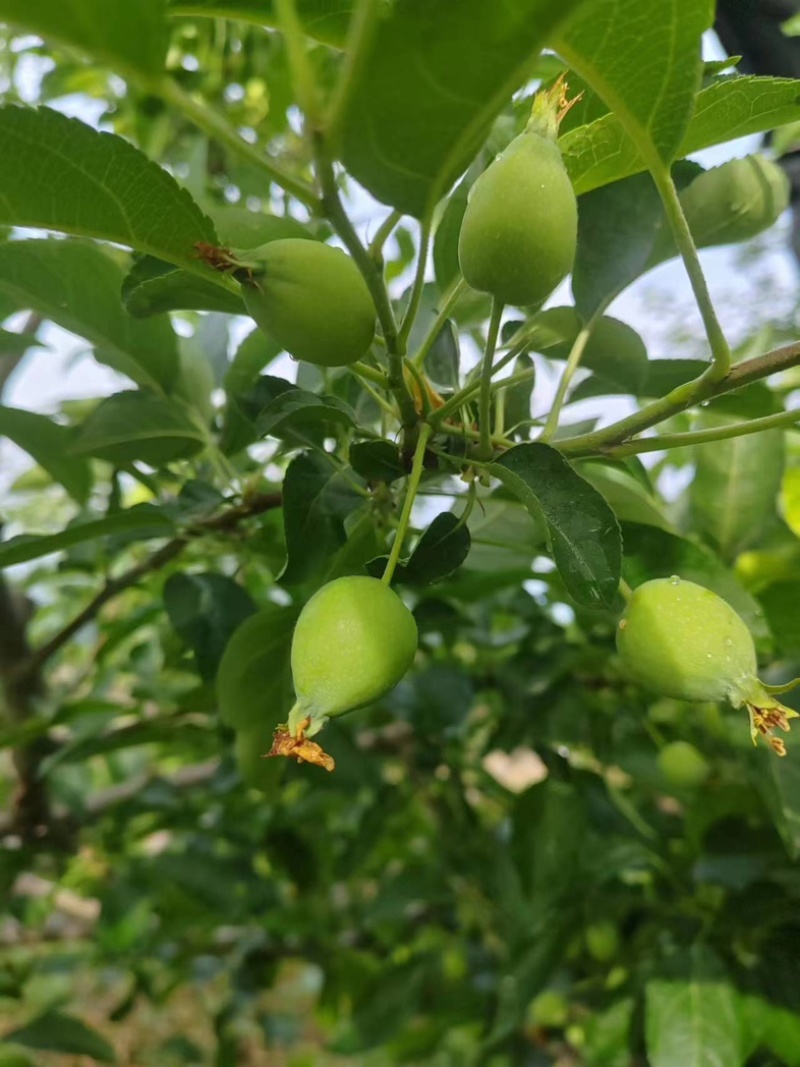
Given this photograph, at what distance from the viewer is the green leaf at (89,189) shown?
1.05ft

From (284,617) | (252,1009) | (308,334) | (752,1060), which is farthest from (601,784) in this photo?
(252,1009)

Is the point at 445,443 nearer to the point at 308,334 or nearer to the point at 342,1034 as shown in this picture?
the point at 308,334

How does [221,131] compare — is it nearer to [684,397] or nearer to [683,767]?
[684,397]

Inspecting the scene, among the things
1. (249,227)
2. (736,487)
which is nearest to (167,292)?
(249,227)

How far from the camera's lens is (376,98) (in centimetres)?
27

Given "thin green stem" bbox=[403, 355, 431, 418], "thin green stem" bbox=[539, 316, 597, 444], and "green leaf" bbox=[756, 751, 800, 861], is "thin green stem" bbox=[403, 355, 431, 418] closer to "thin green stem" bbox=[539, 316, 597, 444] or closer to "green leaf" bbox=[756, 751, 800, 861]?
"thin green stem" bbox=[539, 316, 597, 444]

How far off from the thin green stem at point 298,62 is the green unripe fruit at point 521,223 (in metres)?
0.08

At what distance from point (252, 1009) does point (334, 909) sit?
0.34 m

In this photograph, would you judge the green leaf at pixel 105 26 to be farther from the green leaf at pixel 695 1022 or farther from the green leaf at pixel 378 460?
the green leaf at pixel 695 1022

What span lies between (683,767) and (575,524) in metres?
0.44

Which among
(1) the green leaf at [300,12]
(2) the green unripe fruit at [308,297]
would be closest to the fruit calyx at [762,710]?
(2) the green unripe fruit at [308,297]

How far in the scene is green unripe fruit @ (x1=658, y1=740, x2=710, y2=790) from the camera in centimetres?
71

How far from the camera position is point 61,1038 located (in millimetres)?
907

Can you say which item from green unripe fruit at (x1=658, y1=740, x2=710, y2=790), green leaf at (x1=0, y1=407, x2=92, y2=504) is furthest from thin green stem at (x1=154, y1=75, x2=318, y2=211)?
green unripe fruit at (x1=658, y1=740, x2=710, y2=790)
